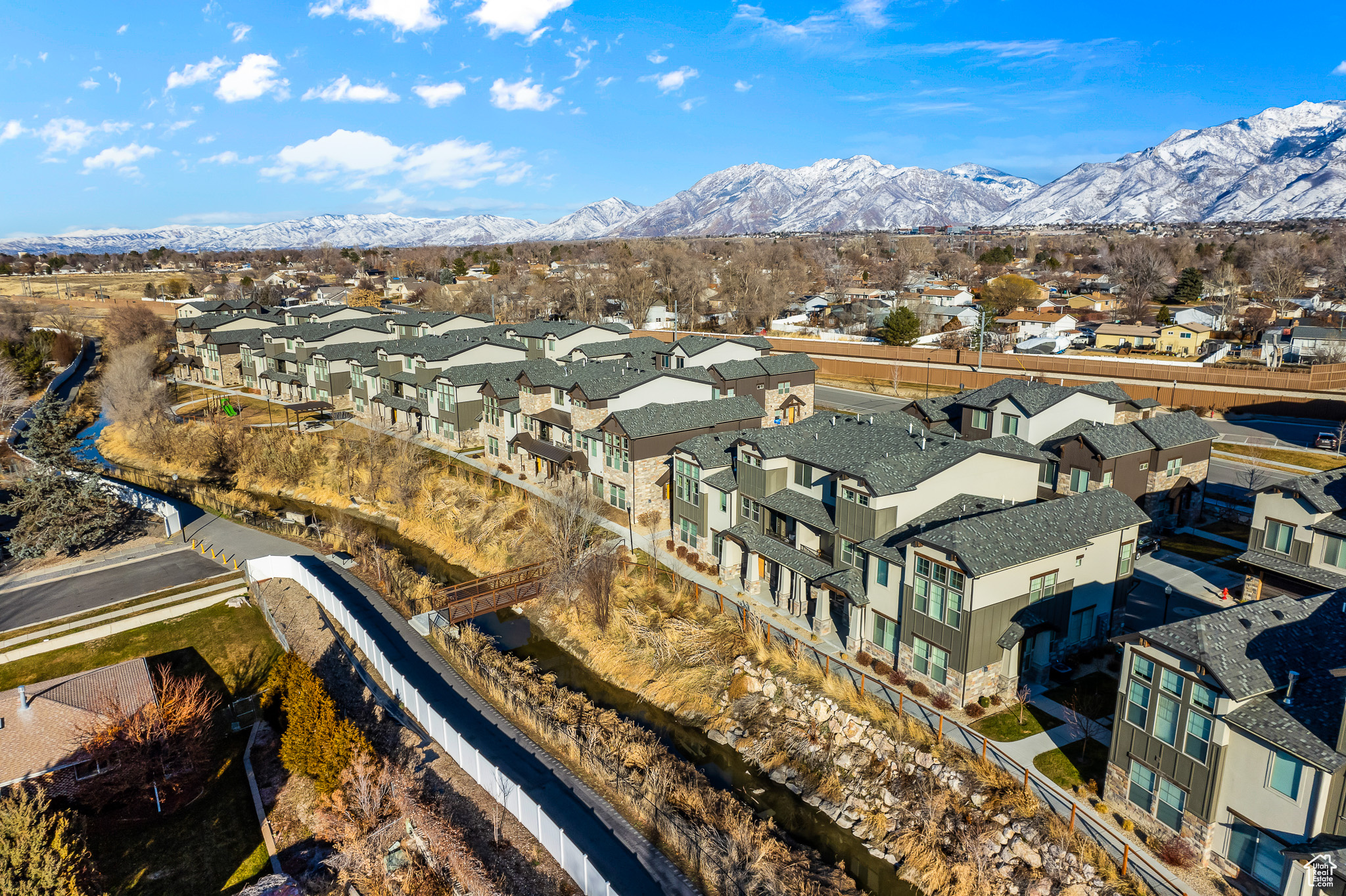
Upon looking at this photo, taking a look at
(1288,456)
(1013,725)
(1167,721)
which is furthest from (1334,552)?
(1288,456)

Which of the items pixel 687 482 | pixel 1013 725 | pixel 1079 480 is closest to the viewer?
pixel 1013 725

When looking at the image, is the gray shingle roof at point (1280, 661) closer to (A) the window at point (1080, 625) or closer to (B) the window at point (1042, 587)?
(B) the window at point (1042, 587)

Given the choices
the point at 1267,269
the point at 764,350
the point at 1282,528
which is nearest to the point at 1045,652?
the point at 1282,528

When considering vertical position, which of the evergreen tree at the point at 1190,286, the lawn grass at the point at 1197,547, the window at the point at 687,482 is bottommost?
the lawn grass at the point at 1197,547

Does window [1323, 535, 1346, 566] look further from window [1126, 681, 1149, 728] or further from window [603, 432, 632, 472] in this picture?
window [603, 432, 632, 472]

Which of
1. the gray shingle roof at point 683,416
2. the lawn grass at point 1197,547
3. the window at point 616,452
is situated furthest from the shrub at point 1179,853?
the window at point 616,452

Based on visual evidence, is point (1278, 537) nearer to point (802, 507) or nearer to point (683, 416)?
point (802, 507)

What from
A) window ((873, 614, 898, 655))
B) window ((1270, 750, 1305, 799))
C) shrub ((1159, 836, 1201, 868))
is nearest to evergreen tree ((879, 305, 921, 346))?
window ((873, 614, 898, 655))
